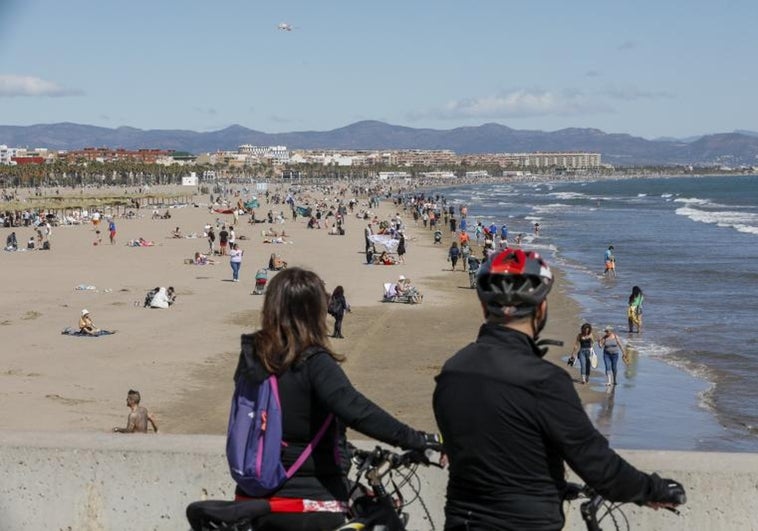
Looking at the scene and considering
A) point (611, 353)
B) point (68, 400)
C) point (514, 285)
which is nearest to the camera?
point (514, 285)

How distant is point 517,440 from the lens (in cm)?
294

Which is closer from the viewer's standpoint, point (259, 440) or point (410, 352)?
point (259, 440)

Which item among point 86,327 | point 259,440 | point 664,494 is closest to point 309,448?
point 259,440

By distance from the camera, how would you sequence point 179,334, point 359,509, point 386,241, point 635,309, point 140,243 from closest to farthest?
1. point 359,509
2. point 179,334
3. point 635,309
4. point 386,241
5. point 140,243

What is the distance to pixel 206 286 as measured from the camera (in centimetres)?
3095

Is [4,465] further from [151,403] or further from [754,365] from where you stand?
[754,365]

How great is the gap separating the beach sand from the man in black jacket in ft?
4.66

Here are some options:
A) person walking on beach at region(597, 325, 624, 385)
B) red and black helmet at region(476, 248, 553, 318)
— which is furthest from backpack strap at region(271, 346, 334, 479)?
person walking on beach at region(597, 325, 624, 385)

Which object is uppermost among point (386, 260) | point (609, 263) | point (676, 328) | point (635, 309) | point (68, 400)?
point (635, 309)

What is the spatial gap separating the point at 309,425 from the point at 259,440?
0.16 metres

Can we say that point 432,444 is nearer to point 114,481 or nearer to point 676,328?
point 114,481

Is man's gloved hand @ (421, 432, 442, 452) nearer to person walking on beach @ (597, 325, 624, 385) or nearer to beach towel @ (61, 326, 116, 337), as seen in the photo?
person walking on beach @ (597, 325, 624, 385)

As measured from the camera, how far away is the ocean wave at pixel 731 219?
67387 millimetres

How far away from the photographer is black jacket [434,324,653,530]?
9.51 feet
